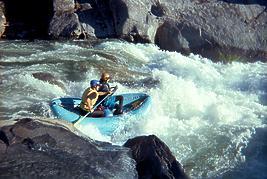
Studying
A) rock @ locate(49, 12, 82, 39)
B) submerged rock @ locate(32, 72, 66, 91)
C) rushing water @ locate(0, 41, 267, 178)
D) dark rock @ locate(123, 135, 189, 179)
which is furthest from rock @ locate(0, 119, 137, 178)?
rock @ locate(49, 12, 82, 39)

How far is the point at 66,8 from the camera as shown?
1619 centimetres

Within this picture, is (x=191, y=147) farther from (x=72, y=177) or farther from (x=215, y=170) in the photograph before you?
(x=72, y=177)

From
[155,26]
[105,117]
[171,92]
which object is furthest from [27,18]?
[105,117]

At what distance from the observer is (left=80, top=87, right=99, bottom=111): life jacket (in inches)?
408

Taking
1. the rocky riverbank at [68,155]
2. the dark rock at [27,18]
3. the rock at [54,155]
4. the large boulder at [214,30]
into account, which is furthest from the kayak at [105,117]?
the dark rock at [27,18]

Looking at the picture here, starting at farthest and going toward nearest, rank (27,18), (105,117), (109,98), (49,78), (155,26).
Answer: (27,18) → (155,26) → (49,78) → (109,98) → (105,117)

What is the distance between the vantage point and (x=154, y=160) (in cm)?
786

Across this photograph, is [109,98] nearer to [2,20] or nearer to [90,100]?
[90,100]

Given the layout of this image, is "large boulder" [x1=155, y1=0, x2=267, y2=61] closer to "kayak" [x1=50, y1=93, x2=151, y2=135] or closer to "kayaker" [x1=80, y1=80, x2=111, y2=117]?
"kayak" [x1=50, y1=93, x2=151, y2=135]

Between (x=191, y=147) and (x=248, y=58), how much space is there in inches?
269

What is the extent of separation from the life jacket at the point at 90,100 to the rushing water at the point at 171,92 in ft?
1.52

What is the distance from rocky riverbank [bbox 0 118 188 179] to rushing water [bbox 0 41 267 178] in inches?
68.4

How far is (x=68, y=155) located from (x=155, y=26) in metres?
9.52

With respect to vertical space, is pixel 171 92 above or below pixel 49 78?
below
